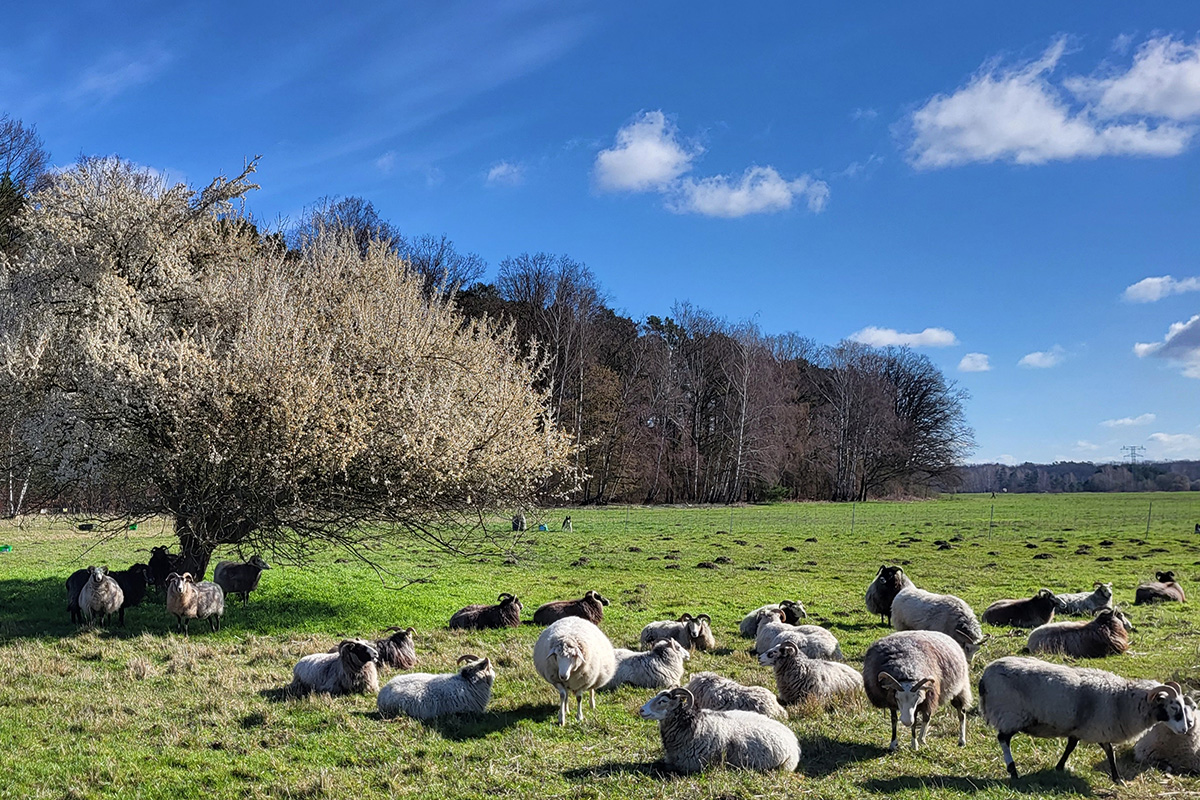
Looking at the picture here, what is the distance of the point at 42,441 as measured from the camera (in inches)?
564

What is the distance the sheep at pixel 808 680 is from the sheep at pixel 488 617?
20.3ft

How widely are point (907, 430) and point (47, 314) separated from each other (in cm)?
8249

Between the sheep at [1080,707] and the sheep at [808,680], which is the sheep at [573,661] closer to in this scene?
the sheep at [808,680]

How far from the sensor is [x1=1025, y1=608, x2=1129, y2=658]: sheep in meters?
12.0

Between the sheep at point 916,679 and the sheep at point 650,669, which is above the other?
the sheep at point 916,679

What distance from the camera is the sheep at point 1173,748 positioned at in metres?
7.18

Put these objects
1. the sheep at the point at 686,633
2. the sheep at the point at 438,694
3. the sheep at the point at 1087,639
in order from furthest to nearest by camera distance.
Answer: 1. the sheep at the point at 686,633
2. the sheep at the point at 1087,639
3. the sheep at the point at 438,694

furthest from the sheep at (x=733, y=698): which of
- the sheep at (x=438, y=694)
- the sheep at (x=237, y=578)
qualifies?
the sheep at (x=237, y=578)

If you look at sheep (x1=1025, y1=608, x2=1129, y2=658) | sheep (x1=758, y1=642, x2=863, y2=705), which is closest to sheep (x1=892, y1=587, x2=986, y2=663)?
sheep (x1=1025, y1=608, x2=1129, y2=658)

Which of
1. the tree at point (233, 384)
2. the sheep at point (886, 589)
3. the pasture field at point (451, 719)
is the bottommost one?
the pasture field at point (451, 719)

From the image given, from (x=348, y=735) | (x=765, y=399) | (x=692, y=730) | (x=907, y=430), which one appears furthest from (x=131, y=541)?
(x=907, y=430)

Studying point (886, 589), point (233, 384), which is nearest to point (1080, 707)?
point (886, 589)

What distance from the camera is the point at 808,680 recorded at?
945cm

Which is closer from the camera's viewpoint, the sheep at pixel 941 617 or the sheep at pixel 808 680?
the sheep at pixel 808 680
